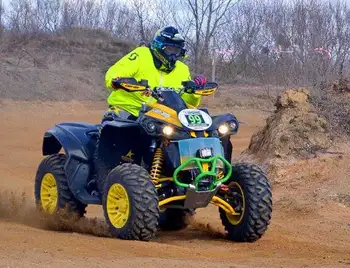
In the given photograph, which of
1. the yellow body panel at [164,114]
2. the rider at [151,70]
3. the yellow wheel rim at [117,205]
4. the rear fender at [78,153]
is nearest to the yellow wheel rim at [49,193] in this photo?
the rear fender at [78,153]

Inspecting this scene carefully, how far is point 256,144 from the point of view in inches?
509

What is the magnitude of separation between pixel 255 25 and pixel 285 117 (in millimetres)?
23604

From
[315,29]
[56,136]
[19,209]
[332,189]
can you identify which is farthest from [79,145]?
[315,29]

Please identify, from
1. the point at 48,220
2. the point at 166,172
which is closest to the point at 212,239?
the point at 166,172

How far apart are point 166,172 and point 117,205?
1.88ft

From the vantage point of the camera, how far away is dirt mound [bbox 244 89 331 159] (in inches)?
467

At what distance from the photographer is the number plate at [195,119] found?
7.57m

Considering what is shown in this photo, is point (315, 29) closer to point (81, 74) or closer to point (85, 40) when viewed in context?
point (81, 74)

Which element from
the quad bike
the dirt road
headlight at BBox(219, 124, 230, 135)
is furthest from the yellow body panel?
the dirt road

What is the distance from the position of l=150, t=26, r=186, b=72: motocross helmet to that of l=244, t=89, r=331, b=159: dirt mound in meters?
3.98

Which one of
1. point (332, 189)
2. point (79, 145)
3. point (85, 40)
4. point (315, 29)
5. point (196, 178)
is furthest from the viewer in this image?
point (85, 40)

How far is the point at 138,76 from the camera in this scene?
831cm

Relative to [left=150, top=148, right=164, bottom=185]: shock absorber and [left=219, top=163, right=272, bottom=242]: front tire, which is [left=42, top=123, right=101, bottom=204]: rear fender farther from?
[left=219, top=163, right=272, bottom=242]: front tire

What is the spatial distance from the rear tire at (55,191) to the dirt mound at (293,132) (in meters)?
4.04
